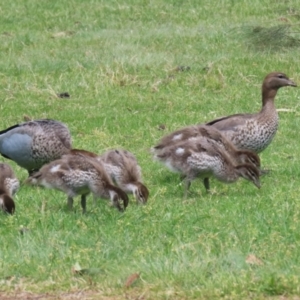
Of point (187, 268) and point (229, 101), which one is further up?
point (187, 268)

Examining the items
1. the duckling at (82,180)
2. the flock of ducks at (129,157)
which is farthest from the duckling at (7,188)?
the duckling at (82,180)

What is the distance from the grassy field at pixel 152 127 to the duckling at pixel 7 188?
141 millimetres

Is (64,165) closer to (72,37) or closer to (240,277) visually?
(240,277)

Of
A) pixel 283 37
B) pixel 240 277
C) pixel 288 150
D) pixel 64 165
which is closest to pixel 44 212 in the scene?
pixel 64 165

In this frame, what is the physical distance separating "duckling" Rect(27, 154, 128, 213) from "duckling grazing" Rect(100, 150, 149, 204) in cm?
42

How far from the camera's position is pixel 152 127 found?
12.6 m

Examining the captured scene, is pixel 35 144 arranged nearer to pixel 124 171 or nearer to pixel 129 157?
pixel 129 157

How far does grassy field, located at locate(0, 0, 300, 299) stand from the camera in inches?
259

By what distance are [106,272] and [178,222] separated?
1.36 m

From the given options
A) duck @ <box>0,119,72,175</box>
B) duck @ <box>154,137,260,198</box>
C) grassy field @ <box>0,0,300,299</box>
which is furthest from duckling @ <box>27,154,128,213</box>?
duck @ <box>0,119,72,175</box>

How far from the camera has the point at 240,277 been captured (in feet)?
20.7

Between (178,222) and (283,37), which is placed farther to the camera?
(283,37)

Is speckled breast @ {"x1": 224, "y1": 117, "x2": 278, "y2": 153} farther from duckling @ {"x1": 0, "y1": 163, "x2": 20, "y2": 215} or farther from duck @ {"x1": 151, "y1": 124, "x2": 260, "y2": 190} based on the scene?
duckling @ {"x1": 0, "y1": 163, "x2": 20, "y2": 215}

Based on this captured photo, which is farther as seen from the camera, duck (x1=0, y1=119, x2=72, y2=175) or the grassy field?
duck (x1=0, y1=119, x2=72, y2=175)
